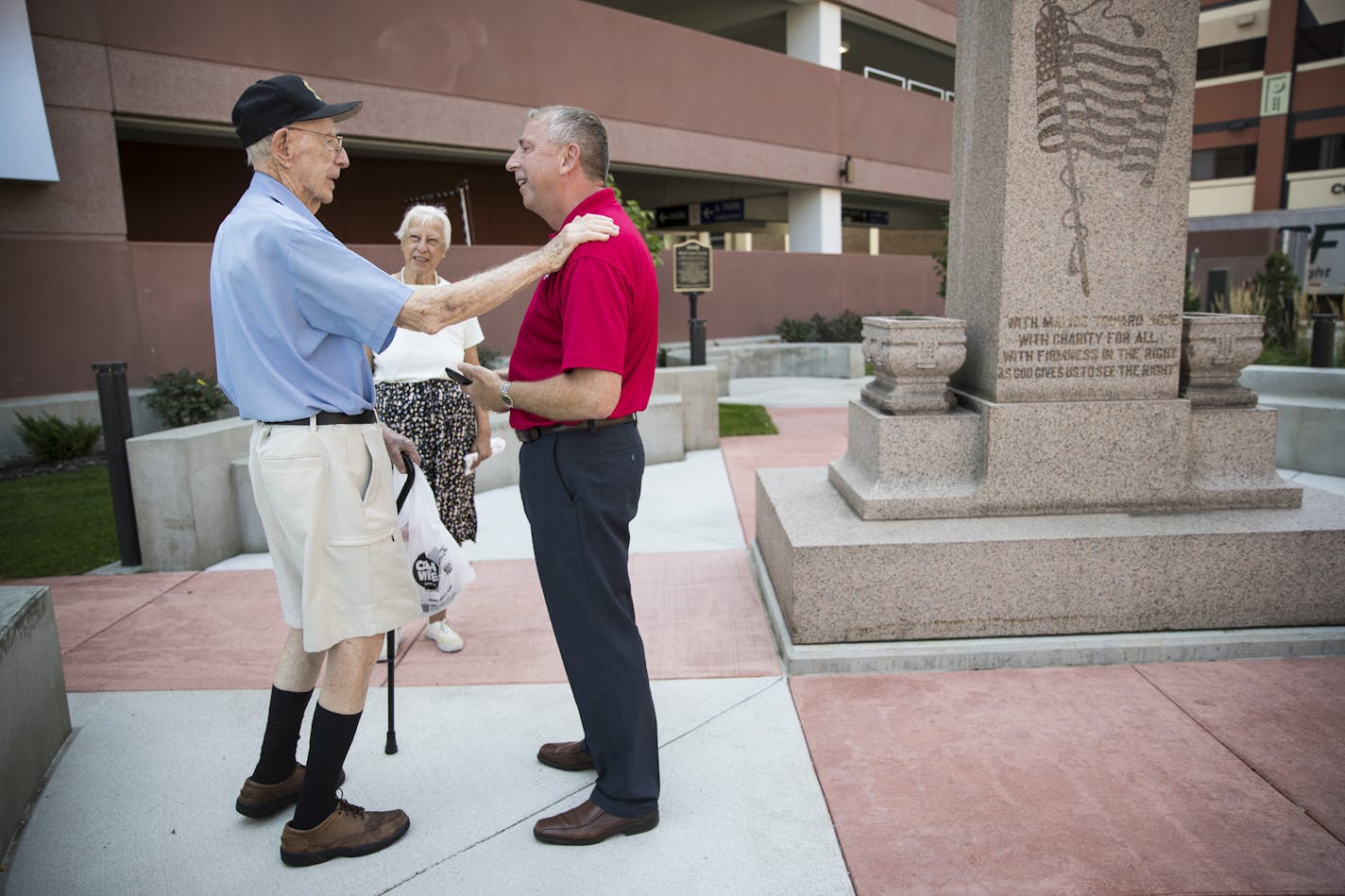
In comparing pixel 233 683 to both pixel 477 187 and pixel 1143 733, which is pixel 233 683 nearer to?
pixel 1143 733

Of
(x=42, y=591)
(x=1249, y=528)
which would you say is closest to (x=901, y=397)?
(x=1249, y=528)

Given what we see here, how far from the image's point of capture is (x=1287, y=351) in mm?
11016

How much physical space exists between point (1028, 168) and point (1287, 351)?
8.98m

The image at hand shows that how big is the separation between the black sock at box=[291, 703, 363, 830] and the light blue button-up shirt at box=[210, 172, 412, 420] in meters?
0.94

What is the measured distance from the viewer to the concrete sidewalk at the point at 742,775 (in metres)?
2.68

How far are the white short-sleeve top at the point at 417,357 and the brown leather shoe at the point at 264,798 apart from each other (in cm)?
192

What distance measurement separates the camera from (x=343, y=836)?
280 cm

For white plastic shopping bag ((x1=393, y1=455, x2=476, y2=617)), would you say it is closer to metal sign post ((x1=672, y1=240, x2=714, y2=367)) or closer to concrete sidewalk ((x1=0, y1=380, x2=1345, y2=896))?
concrete sidewalk ((x1=0, y1=380, x2=1345, y2=896))

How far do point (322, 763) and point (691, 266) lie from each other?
38.5 feet

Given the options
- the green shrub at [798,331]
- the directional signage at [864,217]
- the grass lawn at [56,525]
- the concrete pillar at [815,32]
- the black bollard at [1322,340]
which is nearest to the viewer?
the grass lawn at [56,525]

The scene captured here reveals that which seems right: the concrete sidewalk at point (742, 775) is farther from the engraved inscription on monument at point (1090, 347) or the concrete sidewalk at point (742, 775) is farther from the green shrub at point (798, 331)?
the green shrub at point (798, 331)

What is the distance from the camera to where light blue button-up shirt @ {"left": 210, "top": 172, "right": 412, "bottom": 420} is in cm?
251

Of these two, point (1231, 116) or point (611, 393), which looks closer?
point (611, 393)

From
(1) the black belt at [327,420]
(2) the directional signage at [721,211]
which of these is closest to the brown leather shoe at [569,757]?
(1) the black belt at [327,420]
